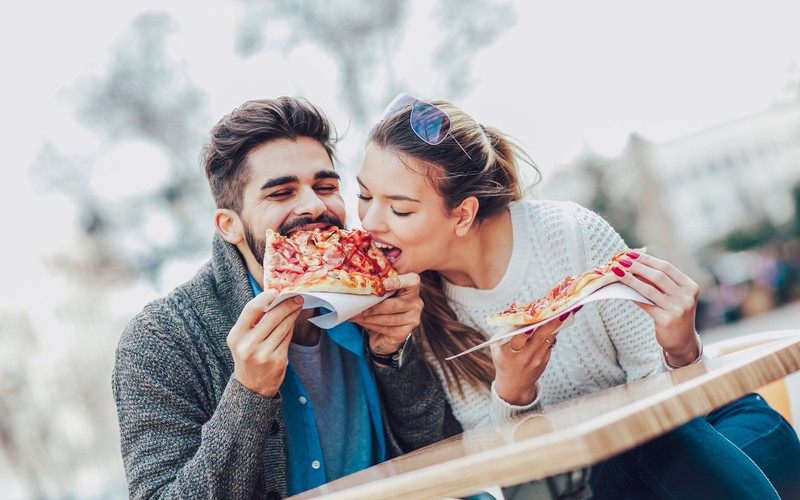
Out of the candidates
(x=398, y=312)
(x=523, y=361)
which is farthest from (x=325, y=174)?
(x=523, y=361)

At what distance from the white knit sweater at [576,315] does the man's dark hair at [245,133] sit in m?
1.10

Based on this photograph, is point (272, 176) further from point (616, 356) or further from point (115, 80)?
point (115, 80)

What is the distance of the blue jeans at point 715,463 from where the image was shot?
2.28 m

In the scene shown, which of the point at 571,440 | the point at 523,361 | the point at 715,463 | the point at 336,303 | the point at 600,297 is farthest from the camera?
the point at 336,303

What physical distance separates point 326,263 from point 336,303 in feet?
1.11

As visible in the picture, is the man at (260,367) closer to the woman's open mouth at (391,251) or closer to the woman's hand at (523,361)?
the woman's open mouth at (391,251)

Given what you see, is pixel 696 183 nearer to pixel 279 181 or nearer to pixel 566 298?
pixel 279 181

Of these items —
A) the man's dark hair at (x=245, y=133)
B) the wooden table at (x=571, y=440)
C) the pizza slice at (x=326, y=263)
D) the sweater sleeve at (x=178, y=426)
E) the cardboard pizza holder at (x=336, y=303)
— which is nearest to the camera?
the wooden table at (x=571, y=440)

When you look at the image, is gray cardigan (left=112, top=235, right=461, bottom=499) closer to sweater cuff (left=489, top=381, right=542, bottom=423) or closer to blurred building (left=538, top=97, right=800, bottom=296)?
sweater cuff (left=489, top=381, right=542, bottom=423)

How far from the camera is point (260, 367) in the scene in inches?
104

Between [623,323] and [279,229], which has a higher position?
[279,229]

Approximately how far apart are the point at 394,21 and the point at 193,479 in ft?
35.7

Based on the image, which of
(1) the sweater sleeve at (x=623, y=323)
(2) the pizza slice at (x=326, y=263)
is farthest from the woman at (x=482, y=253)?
(2) the pizza slice at (x=326, y=263)

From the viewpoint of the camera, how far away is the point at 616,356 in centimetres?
359
